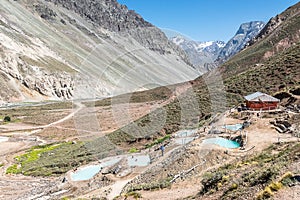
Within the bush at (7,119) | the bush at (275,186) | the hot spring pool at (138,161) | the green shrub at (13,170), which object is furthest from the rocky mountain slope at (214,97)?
the bush at (7,119)

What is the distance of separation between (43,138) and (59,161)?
2516 cm

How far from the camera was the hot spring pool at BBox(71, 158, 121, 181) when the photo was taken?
2628 cm

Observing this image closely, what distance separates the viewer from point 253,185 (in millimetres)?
10867

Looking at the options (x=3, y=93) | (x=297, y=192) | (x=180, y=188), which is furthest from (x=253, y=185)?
(x=3, y=93)

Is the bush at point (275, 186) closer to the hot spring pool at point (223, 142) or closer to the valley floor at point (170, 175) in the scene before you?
the valley floor at point (170, 175)

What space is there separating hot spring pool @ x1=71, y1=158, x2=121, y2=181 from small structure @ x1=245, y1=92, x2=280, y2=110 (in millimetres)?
16196

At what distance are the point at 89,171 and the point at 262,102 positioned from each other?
1911 centimetres

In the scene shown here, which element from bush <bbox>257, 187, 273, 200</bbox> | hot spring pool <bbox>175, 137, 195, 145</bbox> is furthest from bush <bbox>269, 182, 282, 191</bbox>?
hot spring pool <bbox>175, 137, 195, 145</bbox>

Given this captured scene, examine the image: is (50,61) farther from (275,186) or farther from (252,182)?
(275,186)

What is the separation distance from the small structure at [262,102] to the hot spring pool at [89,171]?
638 inches

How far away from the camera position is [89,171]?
27344 mm

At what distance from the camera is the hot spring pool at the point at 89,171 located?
86.2 feet

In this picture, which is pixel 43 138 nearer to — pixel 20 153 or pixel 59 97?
pixel 20 153

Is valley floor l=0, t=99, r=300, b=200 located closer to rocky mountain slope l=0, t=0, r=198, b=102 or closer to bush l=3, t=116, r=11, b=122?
rocky mountain slope l=0, t=0, r=198, b=102
